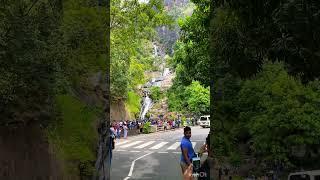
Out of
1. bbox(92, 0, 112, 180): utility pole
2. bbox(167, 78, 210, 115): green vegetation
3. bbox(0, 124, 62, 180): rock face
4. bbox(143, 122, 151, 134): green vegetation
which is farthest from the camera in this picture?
bbox(167, 78, 210, 115): green vegetation

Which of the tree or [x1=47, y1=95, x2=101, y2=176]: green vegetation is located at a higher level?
the tree

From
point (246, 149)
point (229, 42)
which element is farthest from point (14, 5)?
point (246, 149)

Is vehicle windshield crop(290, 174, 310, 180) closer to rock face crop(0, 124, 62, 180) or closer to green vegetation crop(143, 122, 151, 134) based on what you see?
rock face crop(0, 124, 62, 180)

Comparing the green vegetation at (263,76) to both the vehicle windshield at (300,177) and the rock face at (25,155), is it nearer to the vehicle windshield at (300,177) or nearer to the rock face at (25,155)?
the vehicle windshield at (300,177)

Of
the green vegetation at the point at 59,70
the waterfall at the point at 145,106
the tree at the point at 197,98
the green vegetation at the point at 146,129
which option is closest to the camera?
the green vegetation at the point at 59,70

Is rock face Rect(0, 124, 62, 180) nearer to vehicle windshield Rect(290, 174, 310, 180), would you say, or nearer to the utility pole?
the utility pole

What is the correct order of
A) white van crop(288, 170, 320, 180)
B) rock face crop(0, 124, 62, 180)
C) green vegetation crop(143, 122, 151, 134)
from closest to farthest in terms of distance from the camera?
white van crop(288, 170, 320, 180), rock face crop(0, 124, 62, 180), green vegetation crop(143, 122, 151, 134)

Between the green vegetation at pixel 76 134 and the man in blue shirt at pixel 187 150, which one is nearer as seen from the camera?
the man in blue shirt at pixel 187 150

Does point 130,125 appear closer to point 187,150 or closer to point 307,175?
point 187,150

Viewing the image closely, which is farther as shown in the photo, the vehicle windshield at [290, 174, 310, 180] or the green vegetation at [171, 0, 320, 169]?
the green vegetation at [171, 0, 320, 169]

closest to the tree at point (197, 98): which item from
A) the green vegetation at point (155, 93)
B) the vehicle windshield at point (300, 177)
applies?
the green vegetation at point (155, 93)

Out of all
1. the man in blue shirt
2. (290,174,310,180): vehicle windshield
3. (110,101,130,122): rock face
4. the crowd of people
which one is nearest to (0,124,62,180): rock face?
the man in blue shirt

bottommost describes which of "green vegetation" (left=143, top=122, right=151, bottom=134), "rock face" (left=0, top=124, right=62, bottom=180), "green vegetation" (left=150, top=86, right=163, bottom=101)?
"rock face" (left=0, top=124, right=62, bottom=180)

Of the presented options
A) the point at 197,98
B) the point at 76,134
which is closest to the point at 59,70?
the point at 76,134
